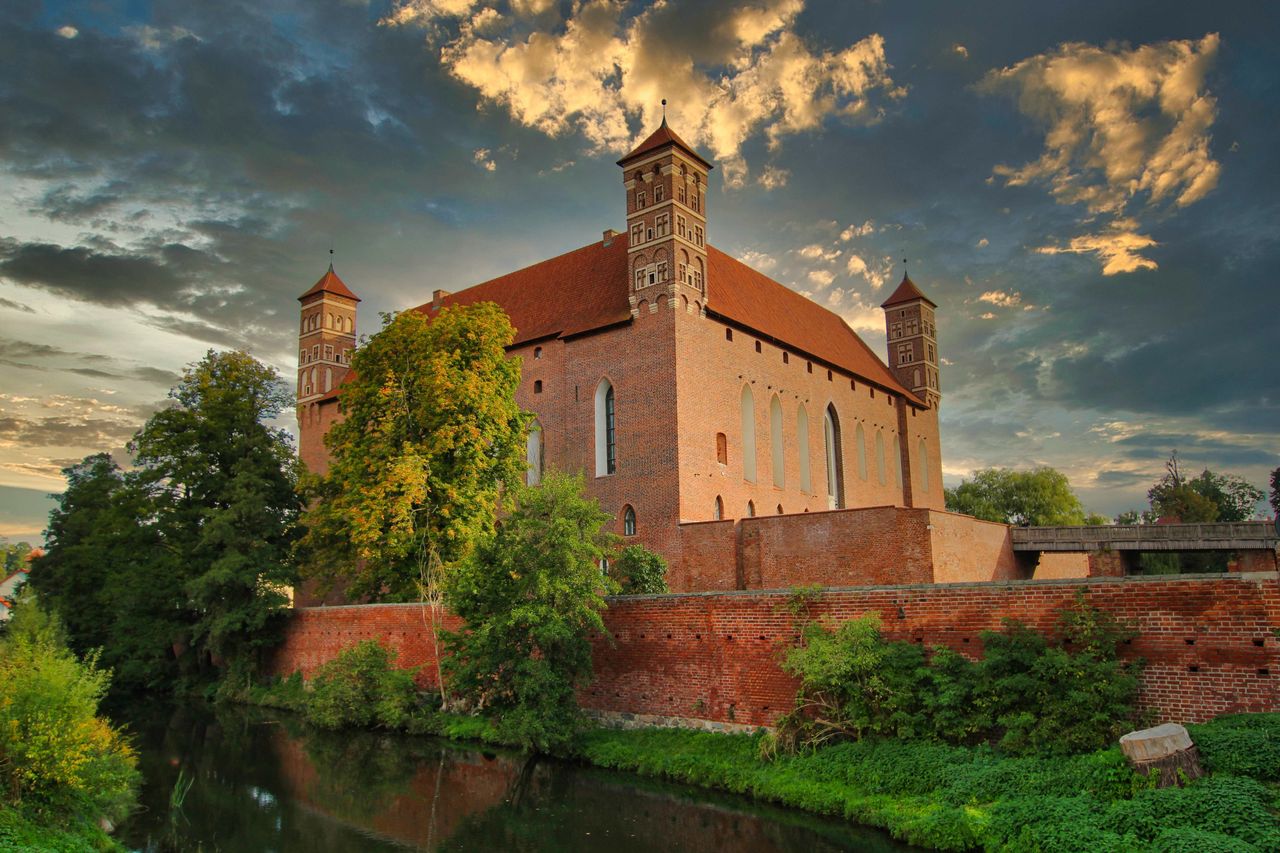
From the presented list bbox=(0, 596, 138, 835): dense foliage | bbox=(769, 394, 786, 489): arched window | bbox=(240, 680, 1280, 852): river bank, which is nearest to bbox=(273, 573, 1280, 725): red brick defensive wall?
bbox=(240, 680, 1280, 852): river bank

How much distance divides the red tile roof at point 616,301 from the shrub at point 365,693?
11.9 m

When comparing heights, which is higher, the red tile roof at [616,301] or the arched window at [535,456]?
the red tile roof at [616,301]

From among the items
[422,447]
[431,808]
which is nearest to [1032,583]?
[431,808]

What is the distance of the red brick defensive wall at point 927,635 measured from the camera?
1048 centimetres

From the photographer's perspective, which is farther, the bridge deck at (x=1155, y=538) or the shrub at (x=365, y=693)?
the bridge deck at (x=1155, y=538)

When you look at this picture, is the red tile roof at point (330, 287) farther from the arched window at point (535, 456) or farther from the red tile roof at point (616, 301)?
the arched window at point (535, 456)

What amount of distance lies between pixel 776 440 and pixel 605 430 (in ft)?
20.4

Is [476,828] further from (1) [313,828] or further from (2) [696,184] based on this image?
(2) [696,184]

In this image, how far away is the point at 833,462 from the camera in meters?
33.9

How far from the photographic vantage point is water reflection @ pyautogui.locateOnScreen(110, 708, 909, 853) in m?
12.0

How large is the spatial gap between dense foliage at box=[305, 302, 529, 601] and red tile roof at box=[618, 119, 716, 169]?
6906 mm

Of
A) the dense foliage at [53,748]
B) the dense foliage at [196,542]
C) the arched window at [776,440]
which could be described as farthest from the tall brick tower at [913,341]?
the dense foliage at [53,748]

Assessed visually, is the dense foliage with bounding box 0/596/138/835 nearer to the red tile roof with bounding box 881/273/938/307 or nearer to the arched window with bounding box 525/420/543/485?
the arched window with bounding box 525/420/543/485

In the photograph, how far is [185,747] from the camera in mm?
20406
